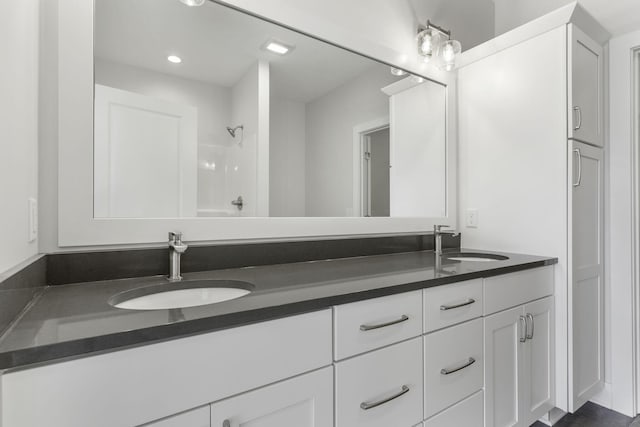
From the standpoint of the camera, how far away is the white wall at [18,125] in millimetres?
687

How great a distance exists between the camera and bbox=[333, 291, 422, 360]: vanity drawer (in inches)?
36.0

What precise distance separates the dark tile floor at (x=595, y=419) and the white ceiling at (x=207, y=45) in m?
2.08

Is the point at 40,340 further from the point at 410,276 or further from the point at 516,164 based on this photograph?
the point at 516,164

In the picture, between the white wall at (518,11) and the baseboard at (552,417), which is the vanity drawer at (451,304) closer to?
the baseboard at (552,417)

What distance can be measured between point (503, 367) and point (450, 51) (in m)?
1.69

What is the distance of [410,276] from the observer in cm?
117

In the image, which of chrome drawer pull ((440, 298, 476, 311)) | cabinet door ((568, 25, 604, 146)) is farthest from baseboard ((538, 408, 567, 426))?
cabinet door ((568, 25, 604, 146))

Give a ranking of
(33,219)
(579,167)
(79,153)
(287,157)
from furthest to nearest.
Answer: (579,167) < (287,157) < (79,153) < (33,219)

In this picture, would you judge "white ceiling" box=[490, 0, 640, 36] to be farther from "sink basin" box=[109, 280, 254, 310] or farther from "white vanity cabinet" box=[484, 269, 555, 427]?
"sink basin" box=[109, 280, 254, 310]

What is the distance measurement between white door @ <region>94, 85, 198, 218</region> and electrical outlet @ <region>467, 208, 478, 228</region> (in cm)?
162

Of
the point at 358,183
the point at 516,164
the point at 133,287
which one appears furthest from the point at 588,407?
the point at 133,287

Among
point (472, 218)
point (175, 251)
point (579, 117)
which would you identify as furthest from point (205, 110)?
point (579, 117)

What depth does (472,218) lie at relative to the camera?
6.72 ft

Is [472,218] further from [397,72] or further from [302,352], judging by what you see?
[302,352]
